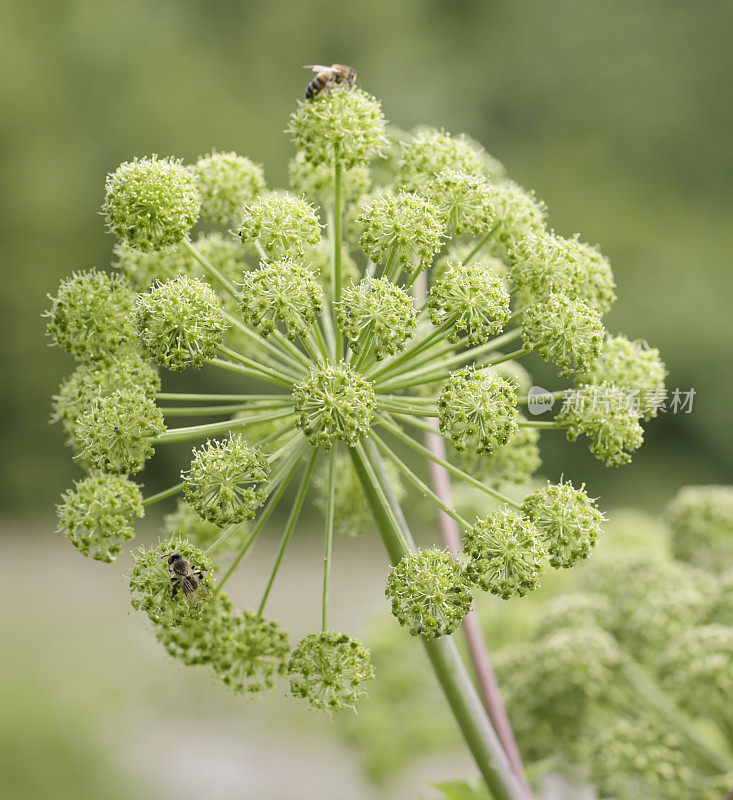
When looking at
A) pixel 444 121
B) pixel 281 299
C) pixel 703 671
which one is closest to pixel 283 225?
pixel 281 299

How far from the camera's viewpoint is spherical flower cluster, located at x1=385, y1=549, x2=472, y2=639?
148 cm

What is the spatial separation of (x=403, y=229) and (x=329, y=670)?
2.50ft

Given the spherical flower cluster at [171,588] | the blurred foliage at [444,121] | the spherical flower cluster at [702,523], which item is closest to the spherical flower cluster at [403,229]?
the spherical flower cluster at [171,588]

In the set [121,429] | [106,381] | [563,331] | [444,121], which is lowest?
[563,331]

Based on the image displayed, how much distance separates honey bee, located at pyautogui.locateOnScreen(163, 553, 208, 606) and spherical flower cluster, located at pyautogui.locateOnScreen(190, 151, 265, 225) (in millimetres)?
721

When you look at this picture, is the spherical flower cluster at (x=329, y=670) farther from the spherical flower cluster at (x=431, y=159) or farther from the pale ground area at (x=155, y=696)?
the pale ground area at (x=155, y=696)

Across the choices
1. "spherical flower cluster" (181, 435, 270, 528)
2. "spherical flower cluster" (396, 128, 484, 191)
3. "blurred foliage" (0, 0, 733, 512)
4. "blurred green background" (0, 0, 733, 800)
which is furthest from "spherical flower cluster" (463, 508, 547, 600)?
"blurred foliage" (0, 0, 733, 512)

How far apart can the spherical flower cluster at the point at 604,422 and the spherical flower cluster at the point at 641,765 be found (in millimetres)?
871

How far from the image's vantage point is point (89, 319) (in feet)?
5.41

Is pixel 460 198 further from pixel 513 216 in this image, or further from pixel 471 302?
pixel 471 302

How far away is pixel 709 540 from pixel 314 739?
749cm

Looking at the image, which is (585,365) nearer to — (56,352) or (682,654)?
(682,654)

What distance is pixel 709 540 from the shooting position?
2.65 metres

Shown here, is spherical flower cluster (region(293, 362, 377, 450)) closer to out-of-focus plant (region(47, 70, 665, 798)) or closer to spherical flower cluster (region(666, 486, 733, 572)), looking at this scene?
out-of-focus plant (region(47, 70, 665, 798))
